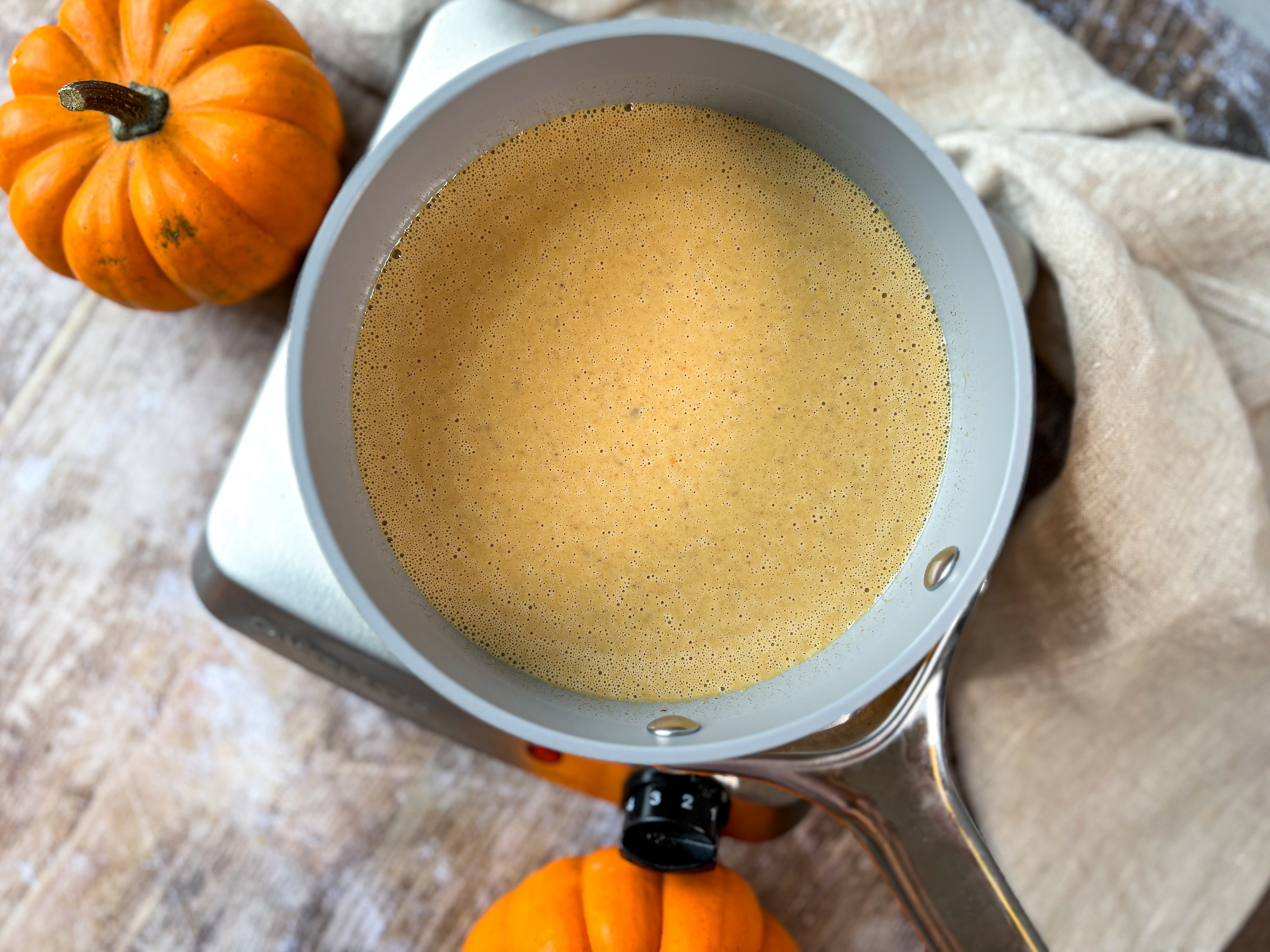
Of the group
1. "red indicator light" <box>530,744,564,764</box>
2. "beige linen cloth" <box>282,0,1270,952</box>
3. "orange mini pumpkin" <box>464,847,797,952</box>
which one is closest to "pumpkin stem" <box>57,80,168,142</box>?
"beige linen cloth" <box>282,0,1270,952</box>

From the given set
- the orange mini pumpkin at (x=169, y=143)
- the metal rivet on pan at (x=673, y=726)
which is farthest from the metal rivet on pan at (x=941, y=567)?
the orange mini pumpkin at (x=169, y=143)

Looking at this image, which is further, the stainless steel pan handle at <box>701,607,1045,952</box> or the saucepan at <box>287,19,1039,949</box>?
the stainless steel pan handle at <box>701,607,1045,952</box>

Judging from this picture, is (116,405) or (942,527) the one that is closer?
(942,527)

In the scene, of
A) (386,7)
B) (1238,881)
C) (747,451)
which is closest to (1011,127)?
(747,451)

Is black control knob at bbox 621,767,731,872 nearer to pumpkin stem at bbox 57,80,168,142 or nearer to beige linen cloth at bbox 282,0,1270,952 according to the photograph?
beige linen cloth at bbox 282,0,1270,952

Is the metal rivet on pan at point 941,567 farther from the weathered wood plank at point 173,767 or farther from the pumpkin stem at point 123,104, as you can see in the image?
the pumpkin stem at point 123,104

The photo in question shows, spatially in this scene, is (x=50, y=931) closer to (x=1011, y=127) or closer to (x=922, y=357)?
(x=922, y=357)

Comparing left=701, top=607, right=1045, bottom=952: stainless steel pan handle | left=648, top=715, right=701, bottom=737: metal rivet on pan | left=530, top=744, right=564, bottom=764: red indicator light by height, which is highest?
left=648, top=715, right=701, bottom=737: metal rivet on pan

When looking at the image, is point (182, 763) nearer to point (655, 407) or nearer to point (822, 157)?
point (655, 407)
